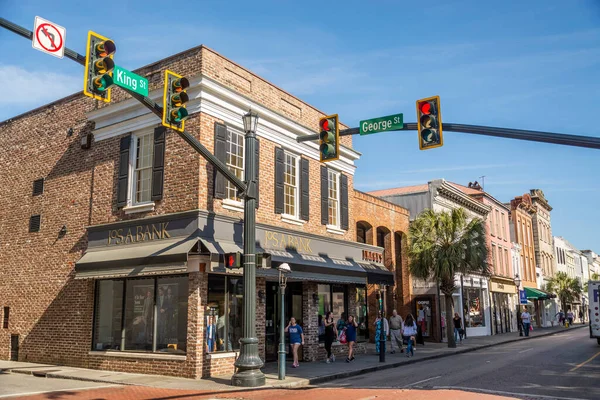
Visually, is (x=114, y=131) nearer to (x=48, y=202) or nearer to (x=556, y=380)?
(x=48, y=202)

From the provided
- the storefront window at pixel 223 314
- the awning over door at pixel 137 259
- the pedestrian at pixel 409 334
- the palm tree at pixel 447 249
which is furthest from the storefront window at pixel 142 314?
the palm tree at pixel 447 249

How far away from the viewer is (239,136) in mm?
16859

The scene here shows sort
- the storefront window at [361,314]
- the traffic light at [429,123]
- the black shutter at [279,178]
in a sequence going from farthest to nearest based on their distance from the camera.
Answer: the storefront window at [361,314]
the black shutter at [279,178]
the traffic light at [429,123]

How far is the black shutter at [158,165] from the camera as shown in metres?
15.8

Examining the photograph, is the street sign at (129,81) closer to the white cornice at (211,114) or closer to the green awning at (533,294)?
the white cornice at (211,114)

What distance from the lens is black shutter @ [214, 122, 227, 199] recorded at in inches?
609

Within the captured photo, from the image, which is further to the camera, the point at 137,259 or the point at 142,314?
the point at 142,314

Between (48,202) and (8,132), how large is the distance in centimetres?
430

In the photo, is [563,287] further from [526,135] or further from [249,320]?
[526,135]

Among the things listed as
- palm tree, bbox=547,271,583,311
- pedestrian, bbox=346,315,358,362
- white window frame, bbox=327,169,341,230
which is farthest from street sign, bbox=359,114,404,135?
palm tree, bbox=547,271,583,311

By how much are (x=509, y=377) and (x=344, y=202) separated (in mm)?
9739

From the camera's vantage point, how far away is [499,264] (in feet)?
139

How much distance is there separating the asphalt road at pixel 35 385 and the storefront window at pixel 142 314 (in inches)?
78.7

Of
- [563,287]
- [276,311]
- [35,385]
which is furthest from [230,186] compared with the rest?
[563,287]
